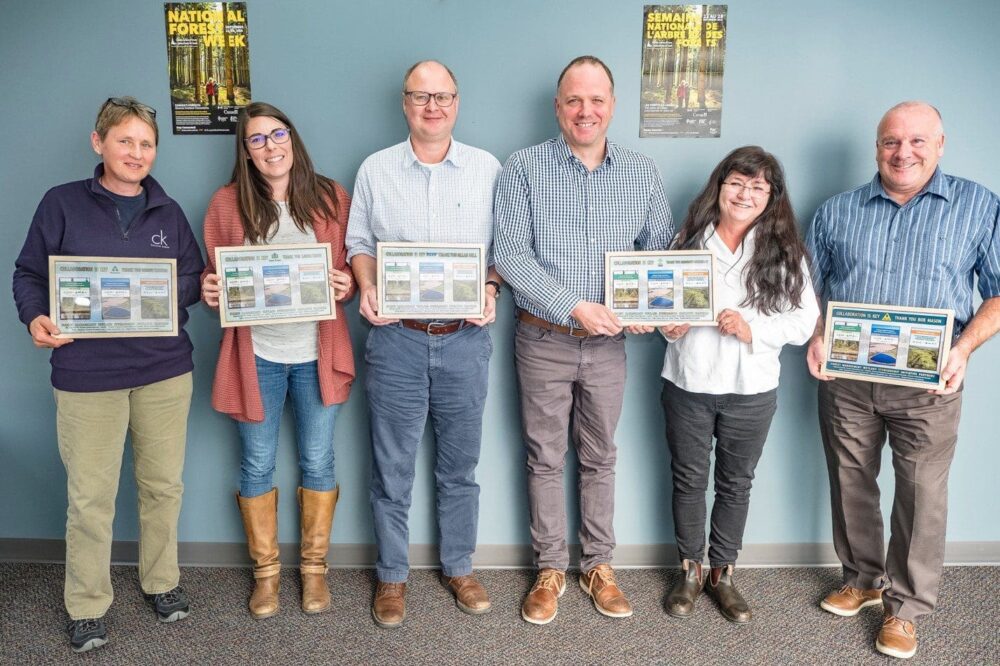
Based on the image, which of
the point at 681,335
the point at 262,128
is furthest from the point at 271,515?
the point at 681,335

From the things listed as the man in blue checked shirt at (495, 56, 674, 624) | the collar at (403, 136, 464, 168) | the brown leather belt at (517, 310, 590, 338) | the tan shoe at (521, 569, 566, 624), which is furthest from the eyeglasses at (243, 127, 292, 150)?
the tan shoe at (521, 569, 566, 624)

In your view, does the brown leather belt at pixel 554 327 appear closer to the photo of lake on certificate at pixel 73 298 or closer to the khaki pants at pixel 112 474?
the khaki pants at pixel 112 474

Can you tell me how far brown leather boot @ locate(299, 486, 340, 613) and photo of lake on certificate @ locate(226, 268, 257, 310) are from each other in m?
0.79

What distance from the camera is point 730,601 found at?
96.3 inches

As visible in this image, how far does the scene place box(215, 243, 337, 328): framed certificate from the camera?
2.20 m

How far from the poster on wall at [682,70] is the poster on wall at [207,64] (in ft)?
5.14

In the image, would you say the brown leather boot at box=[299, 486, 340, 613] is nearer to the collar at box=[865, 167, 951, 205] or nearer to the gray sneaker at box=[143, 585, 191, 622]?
the gray sneaker at box=[143, 585, 191, 622]

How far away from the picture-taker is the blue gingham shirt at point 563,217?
2289 millimetres

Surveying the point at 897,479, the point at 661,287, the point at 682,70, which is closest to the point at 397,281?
the point at 661,287

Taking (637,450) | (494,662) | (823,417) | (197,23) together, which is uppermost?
(197,23)

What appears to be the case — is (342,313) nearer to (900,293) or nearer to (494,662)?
(494,662)

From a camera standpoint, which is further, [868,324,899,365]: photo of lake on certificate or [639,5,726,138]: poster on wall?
[639,5,726,138]: poster on wall

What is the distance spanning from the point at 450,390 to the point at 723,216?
45.3 inches

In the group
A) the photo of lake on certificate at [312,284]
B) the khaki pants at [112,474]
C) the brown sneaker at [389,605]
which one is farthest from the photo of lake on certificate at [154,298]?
the brown sneaker at [389,605]
